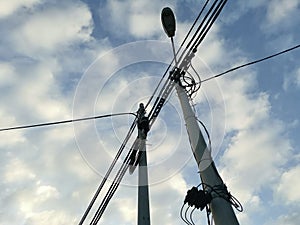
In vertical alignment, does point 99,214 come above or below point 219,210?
above

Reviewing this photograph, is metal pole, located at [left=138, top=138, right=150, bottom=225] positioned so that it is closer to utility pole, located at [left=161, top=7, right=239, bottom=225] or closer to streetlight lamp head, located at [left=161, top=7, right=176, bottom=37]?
utility pole, located at [left=161, top=7, right=239, bottom=225]

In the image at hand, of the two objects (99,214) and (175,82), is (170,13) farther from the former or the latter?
(99,214)

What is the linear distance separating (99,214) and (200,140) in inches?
199

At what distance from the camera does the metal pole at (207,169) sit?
491 centimetres

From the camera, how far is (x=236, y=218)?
15.9ft

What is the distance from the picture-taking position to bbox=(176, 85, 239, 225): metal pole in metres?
4.91

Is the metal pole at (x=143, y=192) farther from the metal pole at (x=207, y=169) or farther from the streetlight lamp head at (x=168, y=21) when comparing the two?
the streetlight lamp head at (x=168, y=21)

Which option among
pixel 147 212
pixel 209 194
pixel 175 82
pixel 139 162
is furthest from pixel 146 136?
pixel 209 194

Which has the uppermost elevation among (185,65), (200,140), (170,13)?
(170,13)

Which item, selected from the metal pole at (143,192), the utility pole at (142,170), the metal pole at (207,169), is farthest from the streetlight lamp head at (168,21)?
the metal pole at (143,192)

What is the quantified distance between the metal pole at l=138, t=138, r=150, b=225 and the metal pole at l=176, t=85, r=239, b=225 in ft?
6.41

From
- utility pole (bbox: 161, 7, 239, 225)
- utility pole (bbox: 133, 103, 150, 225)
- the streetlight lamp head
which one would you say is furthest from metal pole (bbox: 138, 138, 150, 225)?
the streetlight lamp head

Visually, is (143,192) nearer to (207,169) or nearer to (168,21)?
(207,169)

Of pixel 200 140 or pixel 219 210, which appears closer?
pixel 219 210
